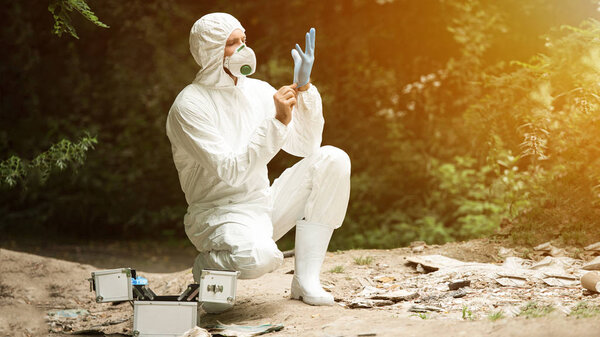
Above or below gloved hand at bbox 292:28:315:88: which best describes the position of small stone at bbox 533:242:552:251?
below

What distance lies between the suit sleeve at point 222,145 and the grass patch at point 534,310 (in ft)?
4.88

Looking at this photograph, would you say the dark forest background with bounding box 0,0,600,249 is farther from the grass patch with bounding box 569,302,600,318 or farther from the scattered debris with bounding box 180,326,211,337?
the scattered debris with bounding box 180,326,211,337

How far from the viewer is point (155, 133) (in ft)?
31.5

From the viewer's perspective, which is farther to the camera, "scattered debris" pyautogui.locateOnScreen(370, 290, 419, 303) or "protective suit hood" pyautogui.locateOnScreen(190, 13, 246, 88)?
"scattered debris" pyautogui.locateOnScreen(370, 290, 419, 303)

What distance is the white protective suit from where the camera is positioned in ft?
13.4

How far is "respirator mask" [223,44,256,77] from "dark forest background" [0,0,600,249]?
457cm

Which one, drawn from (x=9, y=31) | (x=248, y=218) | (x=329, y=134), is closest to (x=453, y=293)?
(x=248, y=218)

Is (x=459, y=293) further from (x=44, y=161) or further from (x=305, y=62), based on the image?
(x=44, y=161)

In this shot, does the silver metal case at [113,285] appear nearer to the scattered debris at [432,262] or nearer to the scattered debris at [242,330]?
the scattered debris at [242,330]

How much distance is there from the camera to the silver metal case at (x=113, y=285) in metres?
3.90

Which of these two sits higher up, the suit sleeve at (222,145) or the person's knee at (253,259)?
the suit sleeve at (222,145)

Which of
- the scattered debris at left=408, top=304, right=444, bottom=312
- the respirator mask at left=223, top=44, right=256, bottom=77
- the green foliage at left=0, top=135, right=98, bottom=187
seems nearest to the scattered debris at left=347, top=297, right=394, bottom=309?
the scattered debris at left=408, top=304, right=444, bottom=312

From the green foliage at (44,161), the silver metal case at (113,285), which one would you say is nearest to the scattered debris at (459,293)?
the silver metal case at (113,285)

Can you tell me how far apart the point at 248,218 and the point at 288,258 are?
2.08 metres
